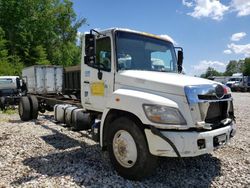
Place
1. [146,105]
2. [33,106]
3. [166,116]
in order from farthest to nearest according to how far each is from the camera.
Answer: [33,106]
[146,105]
[166,116]

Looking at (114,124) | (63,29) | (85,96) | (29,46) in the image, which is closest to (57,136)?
(85,96)

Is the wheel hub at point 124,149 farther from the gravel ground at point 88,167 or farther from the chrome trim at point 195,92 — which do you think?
the chrome trim at point 195,92

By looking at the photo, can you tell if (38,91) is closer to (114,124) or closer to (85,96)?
(85,96)

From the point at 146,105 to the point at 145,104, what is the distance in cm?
2

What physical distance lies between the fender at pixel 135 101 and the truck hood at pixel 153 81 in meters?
0.15

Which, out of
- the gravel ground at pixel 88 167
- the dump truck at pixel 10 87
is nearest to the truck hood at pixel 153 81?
the gravel ground at pixel 88 167

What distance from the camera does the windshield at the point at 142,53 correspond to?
19.2 feet

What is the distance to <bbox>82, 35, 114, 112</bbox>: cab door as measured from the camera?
5.94 meters

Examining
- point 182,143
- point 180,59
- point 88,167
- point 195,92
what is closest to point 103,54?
point 180,59

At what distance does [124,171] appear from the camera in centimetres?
516

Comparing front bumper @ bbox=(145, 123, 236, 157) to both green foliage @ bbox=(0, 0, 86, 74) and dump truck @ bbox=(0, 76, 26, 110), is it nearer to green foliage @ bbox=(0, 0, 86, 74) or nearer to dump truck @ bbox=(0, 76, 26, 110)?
dump truck @ bbox=(0, 76, 26, 110)

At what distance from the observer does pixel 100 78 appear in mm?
6129

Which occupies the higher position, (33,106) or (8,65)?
(8,65)

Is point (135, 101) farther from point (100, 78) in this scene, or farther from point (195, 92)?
point (100, 78)
